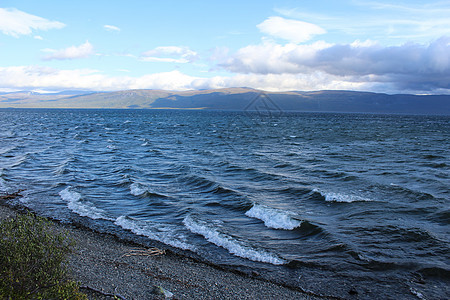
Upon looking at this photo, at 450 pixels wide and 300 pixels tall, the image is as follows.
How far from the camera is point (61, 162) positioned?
28.5m

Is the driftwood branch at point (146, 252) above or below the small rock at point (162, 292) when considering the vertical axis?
below

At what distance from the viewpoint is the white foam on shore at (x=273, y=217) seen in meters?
13.8

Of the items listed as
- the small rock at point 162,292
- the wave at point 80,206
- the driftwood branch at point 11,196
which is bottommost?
the wave at point 80,206

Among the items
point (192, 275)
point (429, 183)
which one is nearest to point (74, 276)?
point (192, 275)

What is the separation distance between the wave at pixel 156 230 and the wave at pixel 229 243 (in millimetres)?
820

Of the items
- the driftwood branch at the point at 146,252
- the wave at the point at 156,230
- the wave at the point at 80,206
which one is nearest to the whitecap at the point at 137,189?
the wave at the point at 80,206

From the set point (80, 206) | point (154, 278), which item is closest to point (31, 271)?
point (154, 278)

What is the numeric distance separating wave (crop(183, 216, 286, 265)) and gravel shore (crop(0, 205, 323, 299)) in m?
1.41

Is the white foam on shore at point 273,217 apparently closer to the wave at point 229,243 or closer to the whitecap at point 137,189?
the wave at point 229,243

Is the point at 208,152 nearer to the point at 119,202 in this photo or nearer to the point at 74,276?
the point at 119,202

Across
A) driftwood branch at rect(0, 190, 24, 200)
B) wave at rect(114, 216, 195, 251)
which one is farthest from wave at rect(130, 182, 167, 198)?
driftwood branch at rect(0, 190, 24, 200)

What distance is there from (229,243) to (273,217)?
3386 mm

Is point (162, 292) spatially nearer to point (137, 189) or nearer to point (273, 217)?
point (273, 217)

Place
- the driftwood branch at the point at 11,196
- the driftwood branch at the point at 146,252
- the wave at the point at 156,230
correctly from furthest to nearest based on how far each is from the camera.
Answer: the driftwood branch at the point at 11,196, the wave at the point at 156,230, the driftwood branch at the point at 146,252
